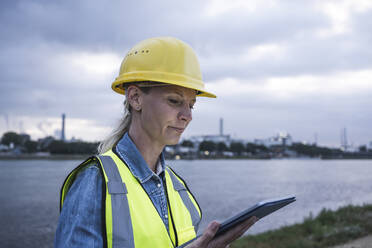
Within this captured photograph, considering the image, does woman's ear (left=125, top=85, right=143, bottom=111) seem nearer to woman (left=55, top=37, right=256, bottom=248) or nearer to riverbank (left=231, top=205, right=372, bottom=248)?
woman (left=55, top=37, right=256, bottom=248)

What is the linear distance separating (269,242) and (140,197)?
9119 millimetres

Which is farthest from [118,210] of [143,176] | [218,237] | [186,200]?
[186,200]

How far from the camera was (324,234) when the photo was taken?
31.1 feet

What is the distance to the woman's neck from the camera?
215cm

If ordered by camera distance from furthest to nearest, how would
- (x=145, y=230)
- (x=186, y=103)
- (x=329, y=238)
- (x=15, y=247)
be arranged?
(x=15, y=247), (x=329, y=238), (x=186, y=103), (x=145, y=230)

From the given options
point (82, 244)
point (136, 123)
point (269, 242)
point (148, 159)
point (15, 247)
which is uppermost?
point (136, 123)

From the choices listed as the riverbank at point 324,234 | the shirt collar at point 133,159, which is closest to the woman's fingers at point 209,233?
the shirt collar at point 133,159

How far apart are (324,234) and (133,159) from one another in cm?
904

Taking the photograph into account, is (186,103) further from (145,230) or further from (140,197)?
(145,230)

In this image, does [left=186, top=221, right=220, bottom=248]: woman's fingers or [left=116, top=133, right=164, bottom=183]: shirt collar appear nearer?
[left=186, top=221, right=220, bottom=248]: woman's fingers

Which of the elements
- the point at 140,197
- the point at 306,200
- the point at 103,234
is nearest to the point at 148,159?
the point at 140,197

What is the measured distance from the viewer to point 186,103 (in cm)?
212

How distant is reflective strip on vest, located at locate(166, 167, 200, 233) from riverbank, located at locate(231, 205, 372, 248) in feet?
23.9

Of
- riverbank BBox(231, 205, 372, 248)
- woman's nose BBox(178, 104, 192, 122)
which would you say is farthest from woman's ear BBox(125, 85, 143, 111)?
riverbank BBox(231, 205, 372, 248)
